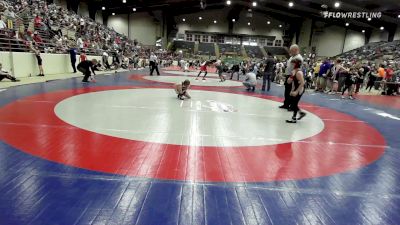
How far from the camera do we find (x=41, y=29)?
16406 millimetres

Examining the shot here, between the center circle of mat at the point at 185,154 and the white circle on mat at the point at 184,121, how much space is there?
143 mm

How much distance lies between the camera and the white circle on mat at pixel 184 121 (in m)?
4.35

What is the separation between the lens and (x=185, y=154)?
3609 millimetres

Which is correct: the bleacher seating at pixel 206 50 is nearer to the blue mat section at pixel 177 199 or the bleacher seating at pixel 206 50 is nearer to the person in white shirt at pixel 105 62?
the person in white shirt at pixel 105 62

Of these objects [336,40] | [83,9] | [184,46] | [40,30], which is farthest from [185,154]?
[336,40]

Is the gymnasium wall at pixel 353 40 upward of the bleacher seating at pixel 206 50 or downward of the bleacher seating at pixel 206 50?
upward

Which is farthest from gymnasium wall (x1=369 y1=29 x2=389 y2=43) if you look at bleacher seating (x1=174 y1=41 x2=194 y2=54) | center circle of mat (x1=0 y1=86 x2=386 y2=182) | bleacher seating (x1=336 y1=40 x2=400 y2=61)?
center circle of mat (x1=0 y1=86 x2=386 y2=182)

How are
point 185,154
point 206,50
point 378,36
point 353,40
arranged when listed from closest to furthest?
point 185,154 < point 378,36 < point 353,40 < point 206,50

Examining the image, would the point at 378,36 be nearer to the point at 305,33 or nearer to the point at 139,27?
the point at 305,33

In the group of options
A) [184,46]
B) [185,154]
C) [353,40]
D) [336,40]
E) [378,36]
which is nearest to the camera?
[185,154]

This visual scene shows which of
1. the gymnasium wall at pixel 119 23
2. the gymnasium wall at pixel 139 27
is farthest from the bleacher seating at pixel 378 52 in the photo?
the gymnasium wall at pixel 119 23

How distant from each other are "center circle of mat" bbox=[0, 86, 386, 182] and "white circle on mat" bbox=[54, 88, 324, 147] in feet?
0.47

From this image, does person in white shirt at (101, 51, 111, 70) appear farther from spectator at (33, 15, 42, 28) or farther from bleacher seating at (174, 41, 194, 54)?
bleacher seating at (174, 41, 194, 54)

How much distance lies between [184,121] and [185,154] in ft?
5.64
